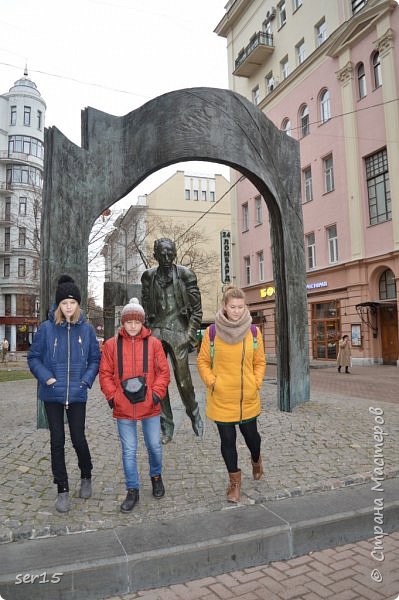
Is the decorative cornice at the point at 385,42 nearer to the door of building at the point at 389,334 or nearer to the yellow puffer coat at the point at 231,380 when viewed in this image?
the door of building at the point at 389,334

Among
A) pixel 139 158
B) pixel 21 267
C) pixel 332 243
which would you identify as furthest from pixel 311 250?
pixel 21 267

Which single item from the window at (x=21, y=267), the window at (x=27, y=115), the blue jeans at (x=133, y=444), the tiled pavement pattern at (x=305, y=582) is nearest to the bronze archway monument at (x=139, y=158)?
the blue jeans at (x=133, y=444)

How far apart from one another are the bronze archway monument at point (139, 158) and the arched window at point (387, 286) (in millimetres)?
13475

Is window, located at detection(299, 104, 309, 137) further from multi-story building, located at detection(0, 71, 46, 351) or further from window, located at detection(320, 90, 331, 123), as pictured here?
multi-story building, located at detection(0, 71, 46, 351)

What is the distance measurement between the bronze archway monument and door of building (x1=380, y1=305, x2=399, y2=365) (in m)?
13.4

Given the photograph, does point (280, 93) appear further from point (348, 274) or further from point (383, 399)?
point (383, 399)

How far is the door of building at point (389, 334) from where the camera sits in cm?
1952

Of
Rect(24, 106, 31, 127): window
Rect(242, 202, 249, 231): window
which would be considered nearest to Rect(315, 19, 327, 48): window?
Rect(242, 202, 249, 231): window

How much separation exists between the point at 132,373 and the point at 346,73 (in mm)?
22062

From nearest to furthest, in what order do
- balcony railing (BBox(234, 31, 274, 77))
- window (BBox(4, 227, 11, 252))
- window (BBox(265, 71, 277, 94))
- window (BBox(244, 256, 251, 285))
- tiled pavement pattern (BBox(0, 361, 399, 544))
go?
tiled pavement pattern (BBox(0, 361, 399, 544)) → balcony railing (BBox(234, 31, 274, 77)) → window (BBox(265, 71, 277, 94)) → window (BBox(244, 256, 251, 285)) → window (BBox(4, 227, 11, 252))

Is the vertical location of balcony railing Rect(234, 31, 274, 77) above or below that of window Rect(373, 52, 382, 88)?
above

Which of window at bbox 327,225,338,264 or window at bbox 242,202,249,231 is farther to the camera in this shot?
window at bbox 242,202,249,231

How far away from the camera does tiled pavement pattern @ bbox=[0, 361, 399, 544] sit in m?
3.33

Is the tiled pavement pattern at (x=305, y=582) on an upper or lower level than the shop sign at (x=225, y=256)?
lower
